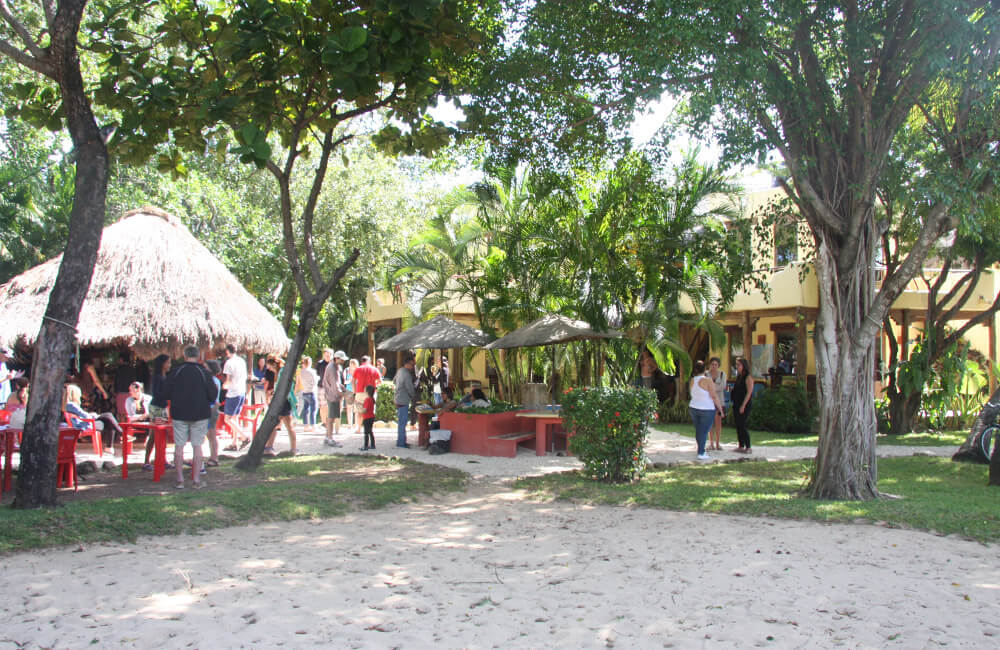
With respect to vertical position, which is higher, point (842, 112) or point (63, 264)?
point (842, 112)

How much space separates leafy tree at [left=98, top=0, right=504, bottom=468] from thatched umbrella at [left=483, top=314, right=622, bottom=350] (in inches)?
154

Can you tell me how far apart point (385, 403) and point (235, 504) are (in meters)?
10.6

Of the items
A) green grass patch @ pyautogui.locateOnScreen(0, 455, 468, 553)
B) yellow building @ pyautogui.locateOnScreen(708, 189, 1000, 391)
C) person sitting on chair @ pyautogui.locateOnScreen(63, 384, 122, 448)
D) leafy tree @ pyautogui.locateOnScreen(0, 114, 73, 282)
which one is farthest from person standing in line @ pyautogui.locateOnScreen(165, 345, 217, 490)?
leafy tree @ pyautogui.locateOnScreen(0, 114, 73, 282)

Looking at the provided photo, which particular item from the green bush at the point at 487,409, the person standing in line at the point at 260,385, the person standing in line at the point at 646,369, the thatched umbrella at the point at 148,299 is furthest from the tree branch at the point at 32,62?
the person standing in line at the point at 646,369

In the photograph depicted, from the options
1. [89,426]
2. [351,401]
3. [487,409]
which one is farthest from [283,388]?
[351,401]

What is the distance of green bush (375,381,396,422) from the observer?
1811 cm

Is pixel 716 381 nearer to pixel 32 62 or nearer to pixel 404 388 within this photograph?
pixel 404 388

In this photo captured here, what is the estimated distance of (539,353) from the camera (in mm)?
16562

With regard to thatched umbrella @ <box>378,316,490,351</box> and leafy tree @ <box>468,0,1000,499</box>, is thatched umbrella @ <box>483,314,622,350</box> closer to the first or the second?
thatched umbrella @ <box>378,316,490,351</box>

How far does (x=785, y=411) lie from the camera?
54.2 ft

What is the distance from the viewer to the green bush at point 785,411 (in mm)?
16516

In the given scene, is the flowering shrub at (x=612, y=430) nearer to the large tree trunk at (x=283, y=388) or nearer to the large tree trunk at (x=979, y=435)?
the large tree trunk at (x=283, y=388)

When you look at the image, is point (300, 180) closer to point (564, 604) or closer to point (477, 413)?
point (477, 413)

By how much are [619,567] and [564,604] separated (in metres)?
0.99
